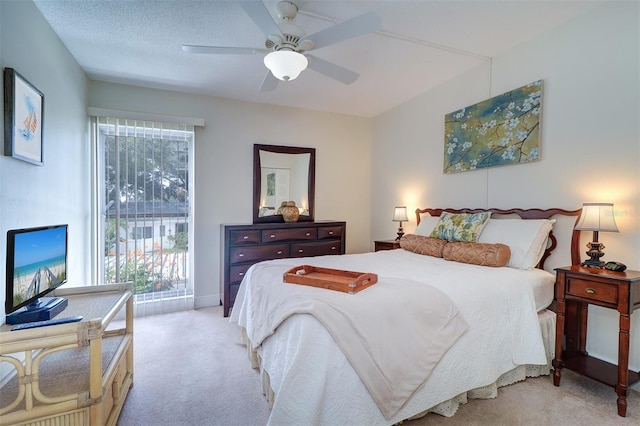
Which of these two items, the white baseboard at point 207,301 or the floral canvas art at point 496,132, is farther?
the white baseboard at point 207,301

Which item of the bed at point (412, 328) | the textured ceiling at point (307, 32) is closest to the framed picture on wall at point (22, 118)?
the textured ceiling at point (307, 32)

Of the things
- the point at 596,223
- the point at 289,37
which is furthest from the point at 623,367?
the point at 289,37

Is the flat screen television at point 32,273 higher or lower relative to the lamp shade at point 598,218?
lower

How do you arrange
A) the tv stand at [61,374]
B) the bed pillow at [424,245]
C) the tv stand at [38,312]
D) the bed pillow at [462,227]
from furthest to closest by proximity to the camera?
the bed pillow at [424,245], the bed pillow at [462,227], the tv stand at [38,312], the tv stand at [61,374]

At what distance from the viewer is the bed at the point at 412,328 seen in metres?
1.40

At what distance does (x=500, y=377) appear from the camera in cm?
203

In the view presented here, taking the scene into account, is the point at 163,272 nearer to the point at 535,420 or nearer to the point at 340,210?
the point at 340,210

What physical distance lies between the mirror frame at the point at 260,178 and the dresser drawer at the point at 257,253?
1.71 ft

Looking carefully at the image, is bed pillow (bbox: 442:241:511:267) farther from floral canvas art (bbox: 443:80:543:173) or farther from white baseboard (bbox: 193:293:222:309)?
white baseboard (bbox: 193:293:222:309)

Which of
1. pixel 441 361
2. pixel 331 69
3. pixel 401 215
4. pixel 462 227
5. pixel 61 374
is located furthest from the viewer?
pixel 401 215

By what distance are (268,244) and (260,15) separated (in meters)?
2.55

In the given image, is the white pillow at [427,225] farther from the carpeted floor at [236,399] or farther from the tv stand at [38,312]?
the tv stand at [38,312]

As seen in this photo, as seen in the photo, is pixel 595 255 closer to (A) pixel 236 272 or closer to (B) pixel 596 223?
(B) pixel 596 223

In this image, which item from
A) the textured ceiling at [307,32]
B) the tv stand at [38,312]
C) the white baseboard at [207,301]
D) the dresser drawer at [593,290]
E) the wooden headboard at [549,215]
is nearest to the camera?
the tv stand at [38,312]
